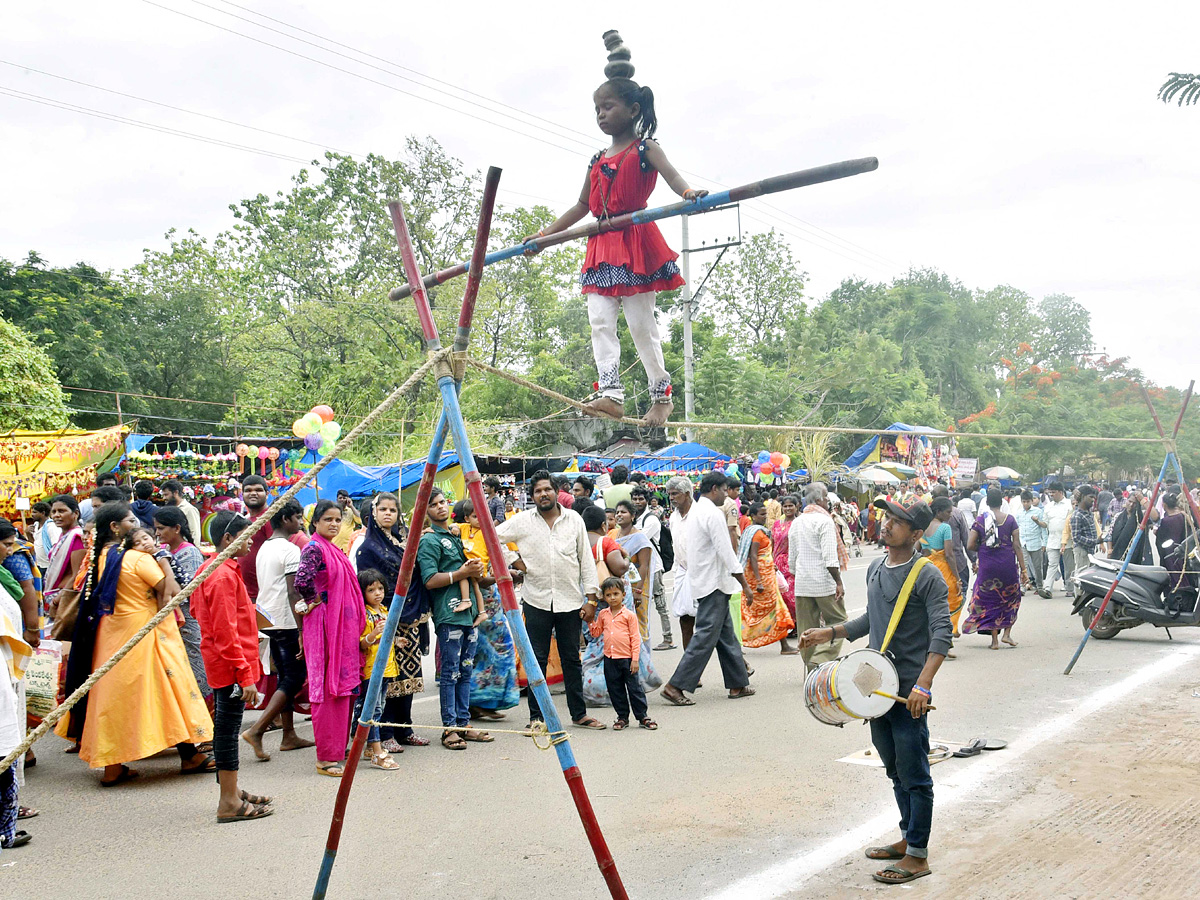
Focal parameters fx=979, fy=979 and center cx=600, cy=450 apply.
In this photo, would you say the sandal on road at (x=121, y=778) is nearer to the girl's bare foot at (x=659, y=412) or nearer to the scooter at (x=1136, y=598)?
the girl's bare foot at (x=659, y=412)

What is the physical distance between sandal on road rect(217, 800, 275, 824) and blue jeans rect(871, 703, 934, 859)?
3101mm

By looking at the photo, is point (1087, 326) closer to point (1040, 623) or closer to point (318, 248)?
point (318, 248)

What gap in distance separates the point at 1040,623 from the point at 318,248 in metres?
21.6

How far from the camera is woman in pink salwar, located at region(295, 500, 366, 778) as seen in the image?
5812mm

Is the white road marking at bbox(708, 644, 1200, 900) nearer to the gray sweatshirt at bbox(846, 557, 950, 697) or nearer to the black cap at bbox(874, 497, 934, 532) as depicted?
the gray sweatshirt at bbox(846, 557, 950, 697)

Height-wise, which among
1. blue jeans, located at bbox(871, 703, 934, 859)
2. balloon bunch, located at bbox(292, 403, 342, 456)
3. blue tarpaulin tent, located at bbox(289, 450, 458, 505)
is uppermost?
balloon bunch, located at bbox(292, 403, 342, 456)

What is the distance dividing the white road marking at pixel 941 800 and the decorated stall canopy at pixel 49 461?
1121cm

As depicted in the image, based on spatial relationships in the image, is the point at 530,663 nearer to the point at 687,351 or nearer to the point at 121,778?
the point at 121,778

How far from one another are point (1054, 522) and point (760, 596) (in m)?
6.57

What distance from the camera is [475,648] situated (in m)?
7.10

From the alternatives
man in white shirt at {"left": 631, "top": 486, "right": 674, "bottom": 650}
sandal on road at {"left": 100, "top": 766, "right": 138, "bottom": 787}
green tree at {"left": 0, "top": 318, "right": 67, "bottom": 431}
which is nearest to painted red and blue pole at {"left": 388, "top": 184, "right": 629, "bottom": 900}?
sandal on road at {"left": 100, "top": 766, "right": 138, "bottom": 787}

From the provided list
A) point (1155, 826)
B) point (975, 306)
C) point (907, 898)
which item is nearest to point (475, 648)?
point (907, 898)

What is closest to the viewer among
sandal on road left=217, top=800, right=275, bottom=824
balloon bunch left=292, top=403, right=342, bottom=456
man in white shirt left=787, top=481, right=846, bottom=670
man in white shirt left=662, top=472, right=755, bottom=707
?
sandal on road left=217, top=800, right=275, bottom=824

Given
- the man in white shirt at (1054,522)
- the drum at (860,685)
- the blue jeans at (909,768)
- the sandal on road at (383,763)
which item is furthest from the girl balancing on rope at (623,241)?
the man in white shirt at (1054,522)
